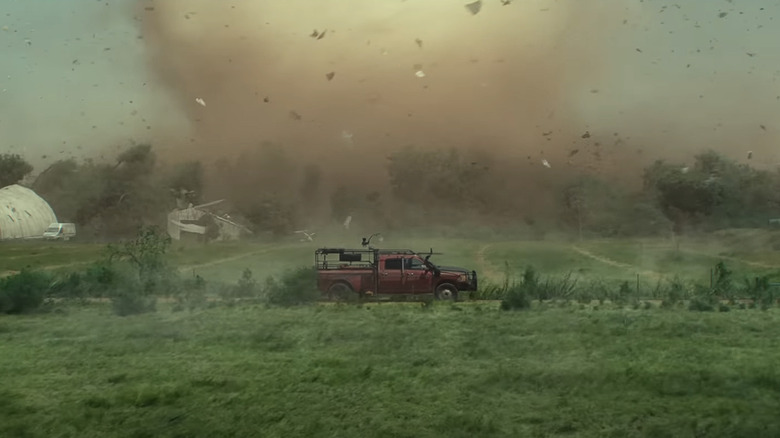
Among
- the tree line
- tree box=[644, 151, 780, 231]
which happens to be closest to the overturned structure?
the tree line

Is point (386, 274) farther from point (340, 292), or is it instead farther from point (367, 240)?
point (340, 292)

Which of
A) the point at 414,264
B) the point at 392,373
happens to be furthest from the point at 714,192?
the point at 392,373

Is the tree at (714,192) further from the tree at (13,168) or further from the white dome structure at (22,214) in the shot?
the tree at (13,168)

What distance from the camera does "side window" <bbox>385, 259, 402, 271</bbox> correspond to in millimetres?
6301

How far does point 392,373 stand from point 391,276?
6.10ft

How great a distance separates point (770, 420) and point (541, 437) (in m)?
1.25

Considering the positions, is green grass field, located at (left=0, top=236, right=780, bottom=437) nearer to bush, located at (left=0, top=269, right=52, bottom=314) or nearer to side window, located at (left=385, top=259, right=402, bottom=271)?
bush, located at (left=0, top=269, right=52, bottom=314)

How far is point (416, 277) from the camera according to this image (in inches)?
245

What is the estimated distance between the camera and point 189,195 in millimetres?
6172

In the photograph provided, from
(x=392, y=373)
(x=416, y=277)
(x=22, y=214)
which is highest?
(x=22, y=214)

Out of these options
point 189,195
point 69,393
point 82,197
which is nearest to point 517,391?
point 69,393

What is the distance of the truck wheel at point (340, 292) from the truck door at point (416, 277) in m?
0.53

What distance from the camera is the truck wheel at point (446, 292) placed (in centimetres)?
602

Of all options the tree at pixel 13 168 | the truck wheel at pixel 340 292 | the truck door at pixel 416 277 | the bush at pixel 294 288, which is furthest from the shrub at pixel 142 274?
the truck door at pixel 416 277
